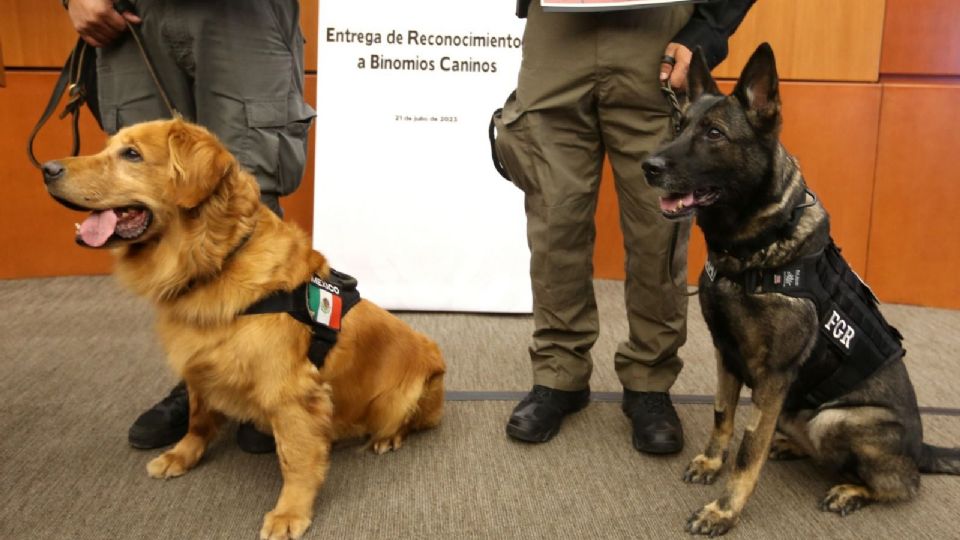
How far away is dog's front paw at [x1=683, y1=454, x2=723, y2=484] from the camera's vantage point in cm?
219

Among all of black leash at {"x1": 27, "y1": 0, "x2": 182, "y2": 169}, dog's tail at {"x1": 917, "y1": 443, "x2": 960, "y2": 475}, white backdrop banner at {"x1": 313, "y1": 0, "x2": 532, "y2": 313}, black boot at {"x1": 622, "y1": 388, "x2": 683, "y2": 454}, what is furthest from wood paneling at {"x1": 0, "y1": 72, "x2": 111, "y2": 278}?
dog's tail at {"x1": 917, "y1": 443, "x2": 960, "y2": 475}

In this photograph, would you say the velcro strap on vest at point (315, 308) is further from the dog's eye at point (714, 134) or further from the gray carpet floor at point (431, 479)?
the dog's eye at point (714, 134)

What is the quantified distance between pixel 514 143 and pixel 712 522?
3.95 feet

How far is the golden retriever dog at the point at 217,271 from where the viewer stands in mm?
1752

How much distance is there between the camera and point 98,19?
201 cm

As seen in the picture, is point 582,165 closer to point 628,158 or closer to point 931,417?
point 628,158

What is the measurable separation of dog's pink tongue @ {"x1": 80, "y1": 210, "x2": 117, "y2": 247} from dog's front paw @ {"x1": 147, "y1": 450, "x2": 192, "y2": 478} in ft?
2.38

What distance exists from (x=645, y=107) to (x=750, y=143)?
458 mm

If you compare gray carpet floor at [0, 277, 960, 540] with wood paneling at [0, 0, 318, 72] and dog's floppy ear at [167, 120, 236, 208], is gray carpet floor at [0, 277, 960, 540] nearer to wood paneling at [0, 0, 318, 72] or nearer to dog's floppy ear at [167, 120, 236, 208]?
dog's floppy ear at [167, 120, 236, 208]

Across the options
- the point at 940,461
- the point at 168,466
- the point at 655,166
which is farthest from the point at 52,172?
the point at 940,461

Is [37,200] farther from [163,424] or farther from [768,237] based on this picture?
[768,237]

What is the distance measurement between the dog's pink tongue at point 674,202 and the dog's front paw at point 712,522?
752 mm

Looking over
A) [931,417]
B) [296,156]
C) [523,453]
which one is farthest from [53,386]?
[931,417]

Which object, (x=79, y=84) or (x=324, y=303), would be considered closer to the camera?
(x=324, y=303)
